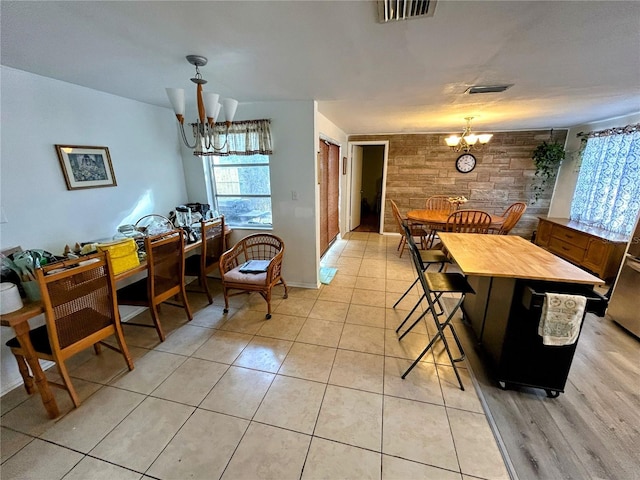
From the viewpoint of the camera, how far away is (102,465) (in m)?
1.33

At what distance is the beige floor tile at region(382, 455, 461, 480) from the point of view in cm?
126

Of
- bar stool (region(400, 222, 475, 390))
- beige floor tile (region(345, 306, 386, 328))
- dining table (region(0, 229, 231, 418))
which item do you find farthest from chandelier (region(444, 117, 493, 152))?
dining table (region(0, 229, 231, 418))

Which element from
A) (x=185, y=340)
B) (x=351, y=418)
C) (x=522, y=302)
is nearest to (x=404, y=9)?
(x=522, y=302)

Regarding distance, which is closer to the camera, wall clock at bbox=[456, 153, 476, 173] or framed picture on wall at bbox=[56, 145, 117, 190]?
framed picture on wall at bbox=[56, 145, 117, 190]

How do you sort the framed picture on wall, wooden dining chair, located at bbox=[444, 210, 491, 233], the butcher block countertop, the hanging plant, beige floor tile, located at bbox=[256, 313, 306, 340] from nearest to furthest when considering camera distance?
the butcher block countertop, the framed picture on wall, beige floor tile, located at bbox=[256, 313, 306, 340], wooden dining chair, located at bbox=[444, 210, 491, 233], the hanging plant

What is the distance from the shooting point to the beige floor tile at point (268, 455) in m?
1.29

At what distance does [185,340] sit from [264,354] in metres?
0.77

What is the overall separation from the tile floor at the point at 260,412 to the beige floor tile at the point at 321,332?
0.05 ft

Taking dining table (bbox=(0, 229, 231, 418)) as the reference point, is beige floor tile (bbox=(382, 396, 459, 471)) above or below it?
below

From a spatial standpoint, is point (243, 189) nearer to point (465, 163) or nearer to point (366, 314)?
point (366, 314)

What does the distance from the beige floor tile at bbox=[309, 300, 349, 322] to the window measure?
1251mm

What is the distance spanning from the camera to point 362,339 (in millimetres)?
2275

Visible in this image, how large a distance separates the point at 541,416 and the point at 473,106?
285 cm

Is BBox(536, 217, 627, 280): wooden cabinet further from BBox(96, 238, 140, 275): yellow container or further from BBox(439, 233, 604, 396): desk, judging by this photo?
BBox(96, 238, 140, 275): yellow container
